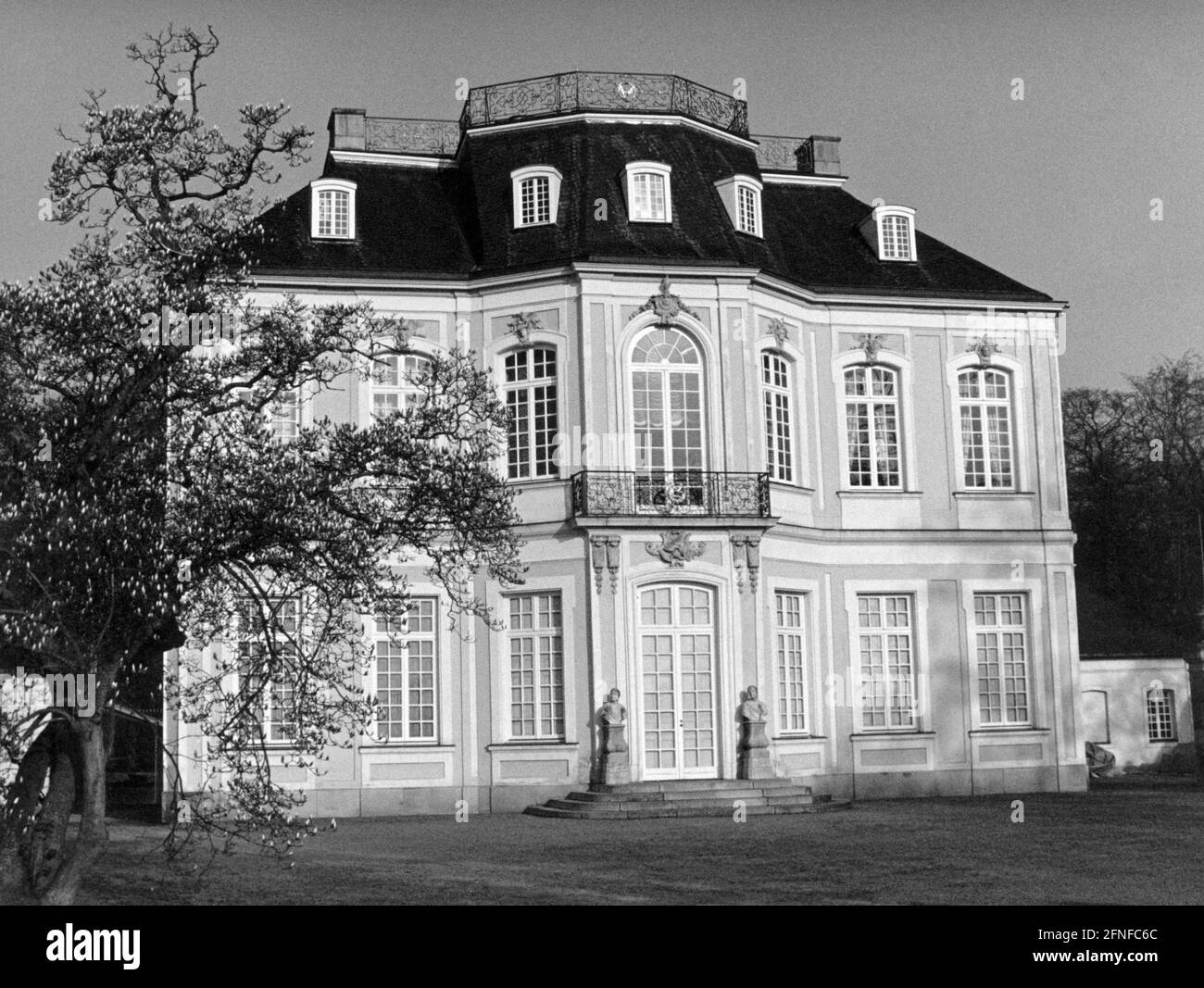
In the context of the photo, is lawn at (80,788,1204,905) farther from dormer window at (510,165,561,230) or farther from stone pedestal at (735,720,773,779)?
dormer window at (510,165,561,230)

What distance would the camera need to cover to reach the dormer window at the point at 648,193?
24.9 metres

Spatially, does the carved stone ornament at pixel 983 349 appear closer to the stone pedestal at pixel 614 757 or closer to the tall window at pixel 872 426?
the tall window at pixel 872 426

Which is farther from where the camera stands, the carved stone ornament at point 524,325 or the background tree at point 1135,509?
the background tree at point 1135,509

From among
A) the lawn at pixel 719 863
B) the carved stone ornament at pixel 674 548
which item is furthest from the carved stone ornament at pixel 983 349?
the lawn at pixel 719 863

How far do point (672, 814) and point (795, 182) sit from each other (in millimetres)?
13471

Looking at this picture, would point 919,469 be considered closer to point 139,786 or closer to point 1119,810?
point 1119,810

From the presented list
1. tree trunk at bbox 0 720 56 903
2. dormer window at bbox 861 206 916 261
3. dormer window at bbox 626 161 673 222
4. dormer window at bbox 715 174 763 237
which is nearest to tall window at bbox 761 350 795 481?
dormer window at bbox 715 174 763 237

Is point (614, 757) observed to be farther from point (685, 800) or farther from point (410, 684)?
point (410, 684)

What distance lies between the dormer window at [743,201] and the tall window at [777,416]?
2.36 m

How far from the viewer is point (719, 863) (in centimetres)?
1538

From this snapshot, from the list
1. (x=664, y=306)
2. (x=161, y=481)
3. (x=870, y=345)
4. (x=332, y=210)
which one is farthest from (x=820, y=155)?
(x=161, y=481)

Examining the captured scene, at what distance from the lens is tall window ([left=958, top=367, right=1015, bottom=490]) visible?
26578mm

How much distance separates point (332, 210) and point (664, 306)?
234 inches

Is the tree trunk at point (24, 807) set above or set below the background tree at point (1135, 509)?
below
